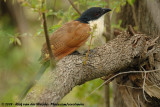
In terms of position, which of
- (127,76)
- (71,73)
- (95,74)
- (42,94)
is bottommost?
(127,76)

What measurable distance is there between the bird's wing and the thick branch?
0.54ft

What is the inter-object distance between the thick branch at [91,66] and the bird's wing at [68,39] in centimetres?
17

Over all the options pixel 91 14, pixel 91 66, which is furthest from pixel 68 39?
pixel 91 14

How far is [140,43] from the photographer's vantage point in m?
2.85

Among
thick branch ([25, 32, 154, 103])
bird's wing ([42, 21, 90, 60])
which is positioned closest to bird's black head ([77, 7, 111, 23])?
bird's wing ([42, 21, 90, 60])

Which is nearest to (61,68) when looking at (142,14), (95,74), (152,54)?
(95,74)

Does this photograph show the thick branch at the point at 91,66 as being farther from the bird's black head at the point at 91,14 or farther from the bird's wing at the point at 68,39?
the bird's black head at the point at 91,14

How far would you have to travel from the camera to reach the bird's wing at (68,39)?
109 inches

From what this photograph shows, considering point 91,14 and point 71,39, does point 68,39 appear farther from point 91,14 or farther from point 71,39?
point 91,14

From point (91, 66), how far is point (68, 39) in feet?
1.87

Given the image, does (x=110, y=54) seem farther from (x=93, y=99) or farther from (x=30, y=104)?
(x=93, y=99)

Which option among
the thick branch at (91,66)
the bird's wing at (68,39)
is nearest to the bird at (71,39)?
the bird's wing at (68,39)

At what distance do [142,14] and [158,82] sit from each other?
1371mm

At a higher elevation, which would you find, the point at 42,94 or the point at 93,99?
the point at 42,94
